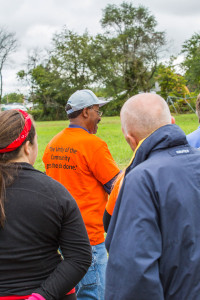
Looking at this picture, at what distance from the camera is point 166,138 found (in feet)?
5.82

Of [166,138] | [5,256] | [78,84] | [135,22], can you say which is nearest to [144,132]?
[166,138]

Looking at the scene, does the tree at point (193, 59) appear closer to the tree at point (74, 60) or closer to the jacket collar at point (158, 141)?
the tree at point (74, 60)

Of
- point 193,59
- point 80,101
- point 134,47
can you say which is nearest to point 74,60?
point 134,47

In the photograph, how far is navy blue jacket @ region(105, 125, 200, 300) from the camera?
5.22ft

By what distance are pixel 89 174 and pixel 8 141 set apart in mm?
1218

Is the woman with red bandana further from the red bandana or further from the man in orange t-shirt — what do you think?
the man in orange t-shirt

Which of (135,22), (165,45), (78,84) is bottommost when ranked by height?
(78,84)

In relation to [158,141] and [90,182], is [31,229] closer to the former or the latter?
[158,141]

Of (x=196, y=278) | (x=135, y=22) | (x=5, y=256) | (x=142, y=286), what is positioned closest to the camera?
(x=142, y=286)

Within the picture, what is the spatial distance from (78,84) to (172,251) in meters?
55.1

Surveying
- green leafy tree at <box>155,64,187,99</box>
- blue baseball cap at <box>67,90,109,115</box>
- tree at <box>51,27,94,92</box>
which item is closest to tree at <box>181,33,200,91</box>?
green leafy tree at <box>155,64,187,99</box>

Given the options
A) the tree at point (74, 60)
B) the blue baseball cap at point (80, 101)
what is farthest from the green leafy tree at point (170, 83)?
the blue baseball cap at point (80, 101)

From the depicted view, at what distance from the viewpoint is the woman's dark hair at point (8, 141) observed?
1.91 meters

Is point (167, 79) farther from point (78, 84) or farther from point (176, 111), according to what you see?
point (78, 84)
